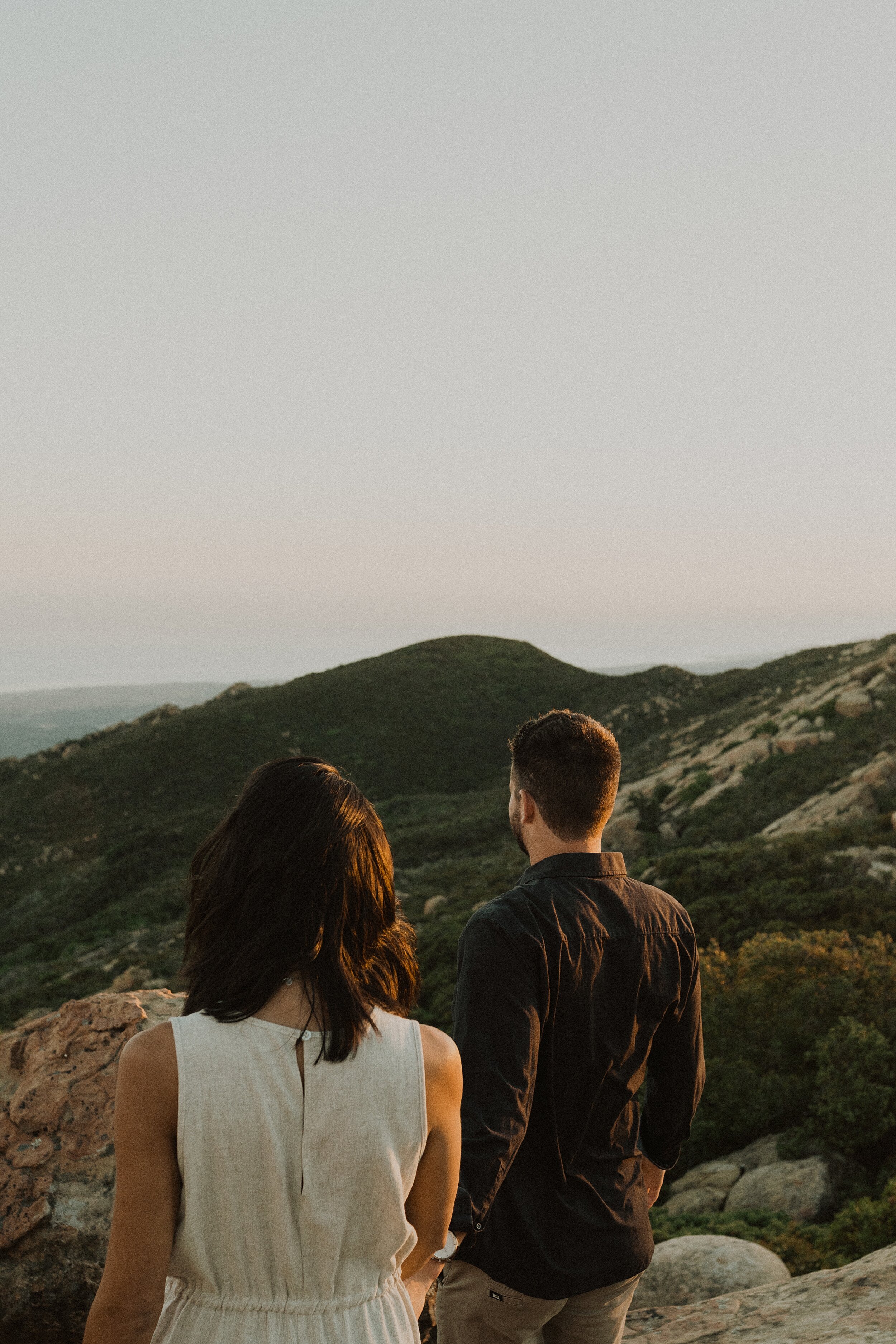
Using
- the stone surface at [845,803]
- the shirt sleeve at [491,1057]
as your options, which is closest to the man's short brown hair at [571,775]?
the shirt sleeve at [491,1057]

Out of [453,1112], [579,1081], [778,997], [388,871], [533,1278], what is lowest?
[778,997]

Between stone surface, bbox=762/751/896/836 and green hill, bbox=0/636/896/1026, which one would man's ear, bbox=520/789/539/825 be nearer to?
green hill, bbox=0/636/896/1026

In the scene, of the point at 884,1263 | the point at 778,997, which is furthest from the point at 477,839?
the point at 884,1263

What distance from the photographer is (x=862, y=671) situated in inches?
936

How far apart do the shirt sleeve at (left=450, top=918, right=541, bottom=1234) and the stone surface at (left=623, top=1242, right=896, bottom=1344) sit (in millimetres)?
2400

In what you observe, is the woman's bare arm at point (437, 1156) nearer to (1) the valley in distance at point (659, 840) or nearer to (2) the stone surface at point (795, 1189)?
(1) the valley in distance at point (659, 840)

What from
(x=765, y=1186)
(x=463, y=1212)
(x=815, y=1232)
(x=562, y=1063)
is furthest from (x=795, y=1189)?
(x=463, y=1212)

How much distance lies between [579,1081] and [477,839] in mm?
24972

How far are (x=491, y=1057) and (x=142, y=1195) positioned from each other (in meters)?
0.95

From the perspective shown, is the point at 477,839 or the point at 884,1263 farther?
the point at 477,839

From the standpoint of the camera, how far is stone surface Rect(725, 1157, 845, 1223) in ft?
20.5

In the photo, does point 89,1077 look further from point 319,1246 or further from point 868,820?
point 868,820

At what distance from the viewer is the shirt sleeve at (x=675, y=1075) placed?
283 centimetres

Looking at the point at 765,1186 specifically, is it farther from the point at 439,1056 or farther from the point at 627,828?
the point at 627,828
